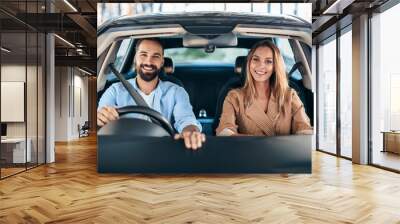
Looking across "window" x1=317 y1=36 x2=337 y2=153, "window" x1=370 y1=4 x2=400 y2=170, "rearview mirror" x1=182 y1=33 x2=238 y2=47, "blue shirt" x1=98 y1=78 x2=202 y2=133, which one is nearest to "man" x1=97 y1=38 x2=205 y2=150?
"blue shirt" x1=98 y1=78 x2=202 y2=133

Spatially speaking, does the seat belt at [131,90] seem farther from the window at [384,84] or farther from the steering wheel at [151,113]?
the window at [384,84]

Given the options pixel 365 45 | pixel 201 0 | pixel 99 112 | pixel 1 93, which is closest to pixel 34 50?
pixel 1 93

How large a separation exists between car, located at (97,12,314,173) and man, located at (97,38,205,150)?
0.34 ft

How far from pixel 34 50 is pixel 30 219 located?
486 centimetres

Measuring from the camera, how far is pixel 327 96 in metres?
11.0

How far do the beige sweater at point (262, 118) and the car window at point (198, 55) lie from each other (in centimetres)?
60

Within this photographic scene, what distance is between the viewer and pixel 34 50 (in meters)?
8.02

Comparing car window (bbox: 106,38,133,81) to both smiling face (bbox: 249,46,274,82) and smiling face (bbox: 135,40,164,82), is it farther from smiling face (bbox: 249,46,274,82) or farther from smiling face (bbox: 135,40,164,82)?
smiling face (bbox: 249,46,274,82)

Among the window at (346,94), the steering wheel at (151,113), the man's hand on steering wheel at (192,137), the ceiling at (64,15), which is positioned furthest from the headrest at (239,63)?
the window at (346,94)

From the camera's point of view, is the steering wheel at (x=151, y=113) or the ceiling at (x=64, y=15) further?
the ceiling at (x=64, y=15)

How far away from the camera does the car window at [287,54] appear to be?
6891mm

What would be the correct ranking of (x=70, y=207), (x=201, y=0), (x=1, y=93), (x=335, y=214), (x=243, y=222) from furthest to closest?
(x=201, y=0) < (x=1, y=93) < (x=70, y=207) < (x=335, y=214) < (x=243, y=222)

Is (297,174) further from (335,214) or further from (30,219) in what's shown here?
(30,219)

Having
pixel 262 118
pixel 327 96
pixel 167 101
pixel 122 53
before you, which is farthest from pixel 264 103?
pixel 327 96
